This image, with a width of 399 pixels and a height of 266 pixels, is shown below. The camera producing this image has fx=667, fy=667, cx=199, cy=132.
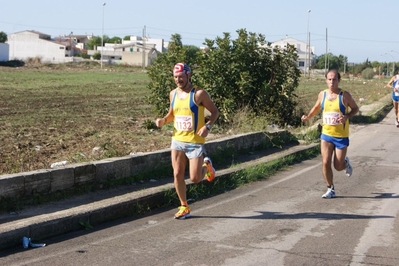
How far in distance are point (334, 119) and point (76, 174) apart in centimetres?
386

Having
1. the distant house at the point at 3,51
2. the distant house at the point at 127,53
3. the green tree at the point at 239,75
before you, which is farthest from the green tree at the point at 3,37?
the green tree at the point at 239,75

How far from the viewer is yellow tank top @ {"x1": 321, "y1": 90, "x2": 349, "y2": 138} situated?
9.91 m

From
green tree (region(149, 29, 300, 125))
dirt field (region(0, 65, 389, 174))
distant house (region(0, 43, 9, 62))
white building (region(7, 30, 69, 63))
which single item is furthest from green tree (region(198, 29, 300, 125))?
white building (region(7, 30, 69, 63))

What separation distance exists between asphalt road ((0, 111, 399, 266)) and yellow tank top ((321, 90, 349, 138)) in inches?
40.3

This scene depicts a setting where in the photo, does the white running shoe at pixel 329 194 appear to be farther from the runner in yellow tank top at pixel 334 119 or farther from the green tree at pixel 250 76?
the green tree at pixel 250 76

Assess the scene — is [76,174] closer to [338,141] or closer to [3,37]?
[338,141]

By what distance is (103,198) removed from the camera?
9000mm

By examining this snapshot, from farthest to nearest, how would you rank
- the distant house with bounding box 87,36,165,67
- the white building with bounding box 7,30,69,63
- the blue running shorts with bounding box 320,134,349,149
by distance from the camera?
the white building with bounding box 7,30,69,63
the distant house with bounding box 87,36,165,67
the blue running shorts with bounding box 320,134,349,149

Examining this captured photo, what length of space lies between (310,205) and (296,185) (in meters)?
1.68

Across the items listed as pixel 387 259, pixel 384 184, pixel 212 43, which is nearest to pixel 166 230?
pixel 387 259

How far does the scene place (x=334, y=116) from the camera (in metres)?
9.93

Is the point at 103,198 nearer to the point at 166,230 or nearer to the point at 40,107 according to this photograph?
the point at 166,230

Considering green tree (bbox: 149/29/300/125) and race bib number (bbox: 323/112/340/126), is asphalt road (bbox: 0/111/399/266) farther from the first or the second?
green tree (bbox: 149/29/300/125)

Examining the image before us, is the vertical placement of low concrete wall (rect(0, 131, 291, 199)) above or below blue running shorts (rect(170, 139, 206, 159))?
below
